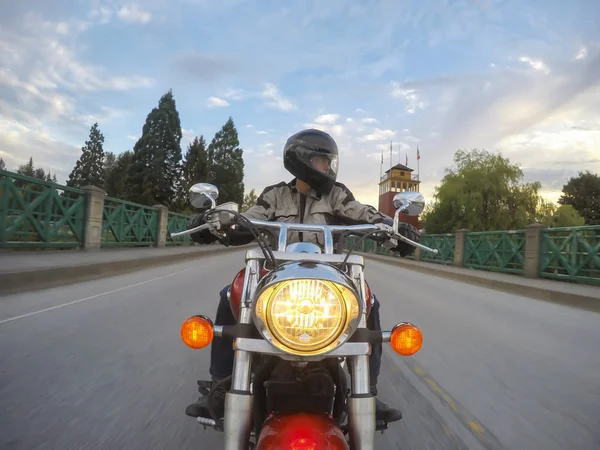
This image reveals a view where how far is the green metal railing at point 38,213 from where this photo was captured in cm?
1162

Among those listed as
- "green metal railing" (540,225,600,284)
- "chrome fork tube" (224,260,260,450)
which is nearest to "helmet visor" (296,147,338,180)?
"chrome fork tube" (224,260,260,450)

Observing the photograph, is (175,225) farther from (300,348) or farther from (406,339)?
(300,348)

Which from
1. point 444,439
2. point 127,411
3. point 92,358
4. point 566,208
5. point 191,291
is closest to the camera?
point 444,439

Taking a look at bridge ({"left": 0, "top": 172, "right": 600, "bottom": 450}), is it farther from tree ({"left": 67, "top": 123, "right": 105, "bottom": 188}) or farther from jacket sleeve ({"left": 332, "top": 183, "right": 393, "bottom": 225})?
tree ({"left": 67, "top": 123, "right": 105, "bottom": 188})

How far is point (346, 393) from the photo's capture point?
201 centimetres

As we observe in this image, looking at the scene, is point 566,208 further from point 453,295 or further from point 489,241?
point 453,295

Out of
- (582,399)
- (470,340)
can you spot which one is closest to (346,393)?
(582,399)

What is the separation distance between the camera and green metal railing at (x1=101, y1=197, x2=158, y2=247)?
18234 mm

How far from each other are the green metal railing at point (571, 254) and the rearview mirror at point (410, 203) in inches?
489

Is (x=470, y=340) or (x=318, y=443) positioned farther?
(x=470, y=340)

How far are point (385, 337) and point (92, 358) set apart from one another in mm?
3396

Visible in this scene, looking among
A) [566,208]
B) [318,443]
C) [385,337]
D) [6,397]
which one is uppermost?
[566,208]

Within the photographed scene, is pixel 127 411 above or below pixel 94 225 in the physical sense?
below

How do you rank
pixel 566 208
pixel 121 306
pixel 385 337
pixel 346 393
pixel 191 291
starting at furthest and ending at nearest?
pixel 566 208
pixel 191 291
pixel 121 306
pixel 346 393
pixel 385 337
